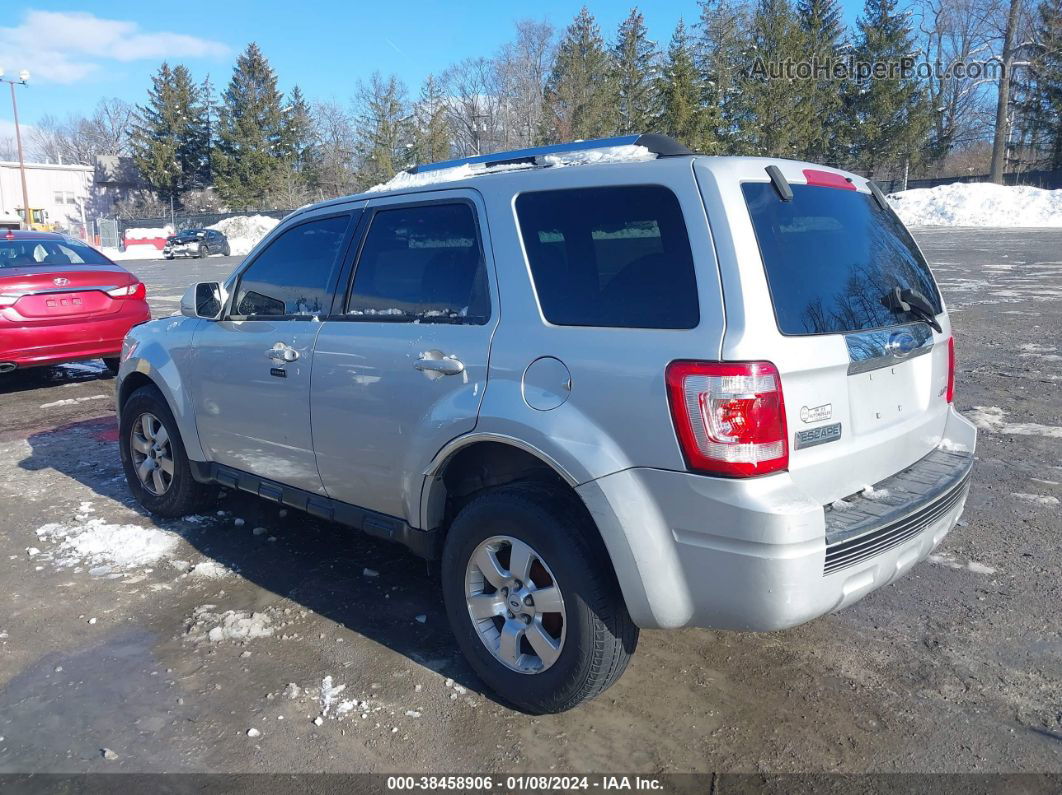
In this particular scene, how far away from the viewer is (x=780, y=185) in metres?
2.85

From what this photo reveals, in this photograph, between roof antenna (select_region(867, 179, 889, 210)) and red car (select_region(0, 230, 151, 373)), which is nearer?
roof antenna (select_region(867, 179, 889, 210))

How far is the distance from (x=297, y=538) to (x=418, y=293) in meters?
2.09

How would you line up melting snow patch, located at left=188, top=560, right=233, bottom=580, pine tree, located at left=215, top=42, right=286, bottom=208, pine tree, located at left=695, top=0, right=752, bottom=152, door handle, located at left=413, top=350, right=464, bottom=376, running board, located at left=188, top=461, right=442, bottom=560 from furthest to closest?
pine tree, located at left=215, top=42, right=286, bottom=208
pine tree, located at left=695, top=0, right=752, bottom=152
melting snow patch, located at left=188, top=560, right=233, bottom=580
running board, located at left=188, top=461, right=442, bottom=560
door handle, located at left=413, top=350, right=464, bottom=376

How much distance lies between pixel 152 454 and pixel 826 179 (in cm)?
419

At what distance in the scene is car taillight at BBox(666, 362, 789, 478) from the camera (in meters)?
2.51

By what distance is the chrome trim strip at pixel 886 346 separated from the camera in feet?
9.20

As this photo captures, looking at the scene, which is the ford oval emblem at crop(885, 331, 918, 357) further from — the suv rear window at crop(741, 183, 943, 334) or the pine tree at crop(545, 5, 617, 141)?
the pine tree at crop(545, 5, 617, 141)

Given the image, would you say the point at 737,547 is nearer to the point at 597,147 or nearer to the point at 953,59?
the point at 597,147

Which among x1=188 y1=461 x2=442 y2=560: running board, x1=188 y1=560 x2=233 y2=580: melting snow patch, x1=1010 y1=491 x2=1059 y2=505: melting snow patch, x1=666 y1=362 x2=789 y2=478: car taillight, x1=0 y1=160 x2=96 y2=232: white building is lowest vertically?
x1=188 y1=560 x2=233 y2=580: melting snow patch

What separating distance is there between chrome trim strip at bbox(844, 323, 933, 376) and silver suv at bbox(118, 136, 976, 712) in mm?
13

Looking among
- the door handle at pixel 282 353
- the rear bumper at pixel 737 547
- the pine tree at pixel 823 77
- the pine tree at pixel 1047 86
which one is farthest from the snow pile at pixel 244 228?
the pine tree at pixel 1047 86

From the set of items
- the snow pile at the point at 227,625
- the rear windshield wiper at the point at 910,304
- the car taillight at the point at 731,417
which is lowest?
the snow pile at the point at 227,625

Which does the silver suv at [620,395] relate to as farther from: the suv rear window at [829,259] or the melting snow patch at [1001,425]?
the melting snow patch at [1001,425]

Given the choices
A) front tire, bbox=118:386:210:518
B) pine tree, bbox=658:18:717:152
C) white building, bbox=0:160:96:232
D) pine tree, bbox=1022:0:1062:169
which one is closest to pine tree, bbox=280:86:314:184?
white building, bbox=0:160:96:232
